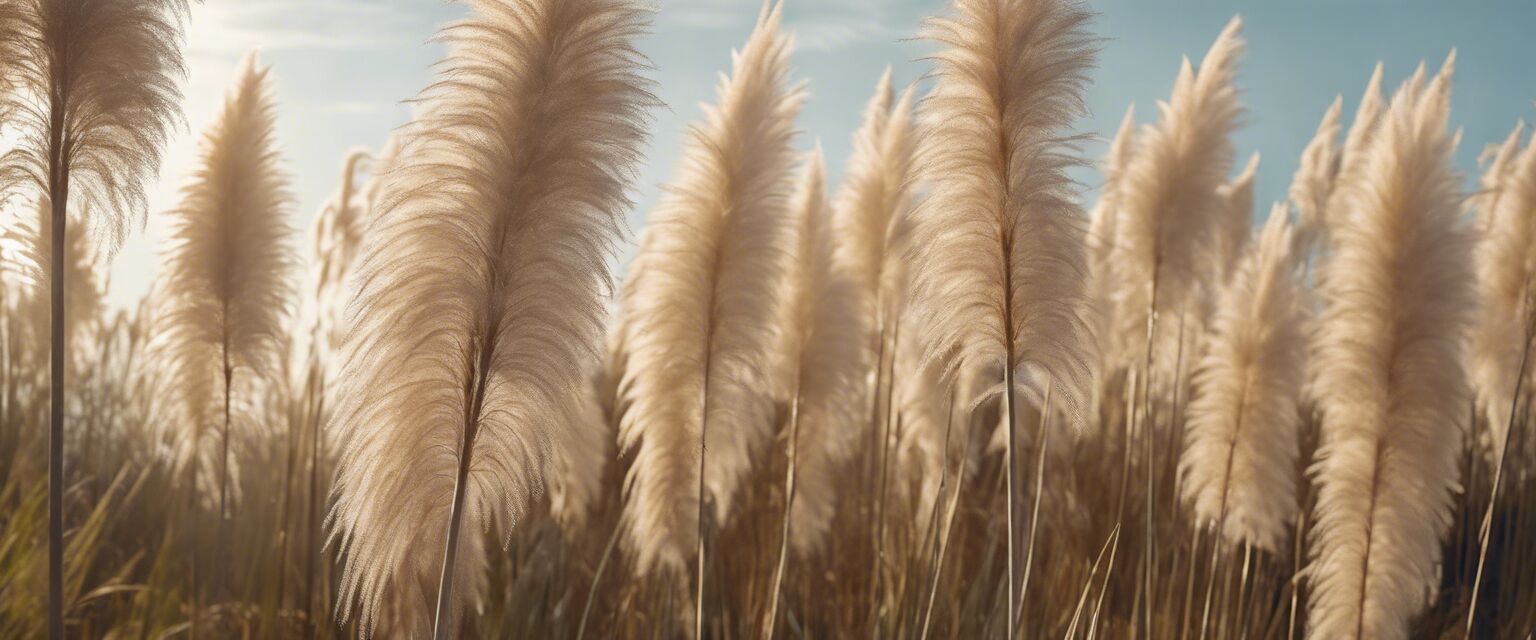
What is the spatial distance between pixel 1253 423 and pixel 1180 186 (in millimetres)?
1367

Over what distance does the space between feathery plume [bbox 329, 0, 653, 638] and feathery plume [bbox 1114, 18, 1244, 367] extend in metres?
3.65

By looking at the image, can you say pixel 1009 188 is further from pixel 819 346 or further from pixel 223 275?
pixel 223 275

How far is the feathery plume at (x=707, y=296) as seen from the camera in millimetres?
3686

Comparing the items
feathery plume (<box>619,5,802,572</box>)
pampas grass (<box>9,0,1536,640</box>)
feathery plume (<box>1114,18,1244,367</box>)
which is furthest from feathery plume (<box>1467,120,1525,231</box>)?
feathery plume (<box>619,5,802,572</box>)

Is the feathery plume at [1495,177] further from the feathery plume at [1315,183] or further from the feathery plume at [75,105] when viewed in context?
the feathery plume at [75,105]

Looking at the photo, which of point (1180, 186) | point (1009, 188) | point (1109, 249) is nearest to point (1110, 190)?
point (1109, 249)

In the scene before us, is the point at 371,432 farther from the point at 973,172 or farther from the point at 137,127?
the point at 973,172

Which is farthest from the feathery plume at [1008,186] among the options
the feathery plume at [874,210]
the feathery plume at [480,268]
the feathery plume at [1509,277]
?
the feathery plume at [1509,277]

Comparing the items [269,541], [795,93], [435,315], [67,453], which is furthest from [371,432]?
[67,453]

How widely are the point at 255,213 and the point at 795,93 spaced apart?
2302 mm

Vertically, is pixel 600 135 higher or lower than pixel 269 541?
higher

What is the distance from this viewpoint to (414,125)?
2.54 metres

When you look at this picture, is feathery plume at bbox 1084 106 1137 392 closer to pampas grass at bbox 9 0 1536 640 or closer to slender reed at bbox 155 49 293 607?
pampas grass at bbox 9 0 1536 640

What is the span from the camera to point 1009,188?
281cm
